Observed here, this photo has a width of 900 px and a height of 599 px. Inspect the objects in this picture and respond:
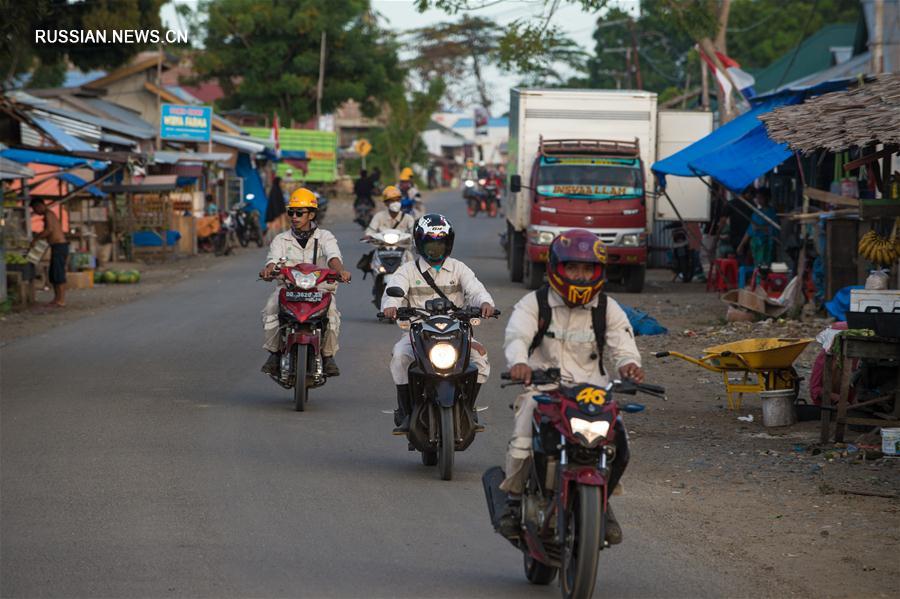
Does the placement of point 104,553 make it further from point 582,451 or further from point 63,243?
point 63,243

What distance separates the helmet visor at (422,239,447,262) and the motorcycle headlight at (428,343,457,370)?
985 mm

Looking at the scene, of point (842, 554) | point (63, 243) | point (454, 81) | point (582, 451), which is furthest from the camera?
point (454, 81)

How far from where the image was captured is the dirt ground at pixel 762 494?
22.5ft

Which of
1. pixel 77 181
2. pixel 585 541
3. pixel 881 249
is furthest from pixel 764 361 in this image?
pixel 77 181

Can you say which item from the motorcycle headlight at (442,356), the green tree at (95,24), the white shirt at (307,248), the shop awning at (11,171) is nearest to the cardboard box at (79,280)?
the green tree at (95,24)

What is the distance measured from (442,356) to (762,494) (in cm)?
229

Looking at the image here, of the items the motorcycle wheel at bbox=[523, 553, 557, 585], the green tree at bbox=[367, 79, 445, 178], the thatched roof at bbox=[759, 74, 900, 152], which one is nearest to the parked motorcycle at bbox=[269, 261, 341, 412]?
the thatched roof at bbox=[759, 74, 900, 152]

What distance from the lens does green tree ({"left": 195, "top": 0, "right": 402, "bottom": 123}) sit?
62438 millimetres

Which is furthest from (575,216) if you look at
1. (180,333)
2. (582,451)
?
(582,451)

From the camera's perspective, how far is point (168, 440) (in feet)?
33.4

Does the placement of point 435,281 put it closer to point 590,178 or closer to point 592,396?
point 592,396

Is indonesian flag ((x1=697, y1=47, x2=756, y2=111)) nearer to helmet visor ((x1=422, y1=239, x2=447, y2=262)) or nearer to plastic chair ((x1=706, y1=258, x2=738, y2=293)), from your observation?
plastic chair ((x1=706, y1=258, x2=738, y2=293))

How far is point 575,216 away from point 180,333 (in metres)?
8.60

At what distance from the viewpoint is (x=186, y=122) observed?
35.8 metres
